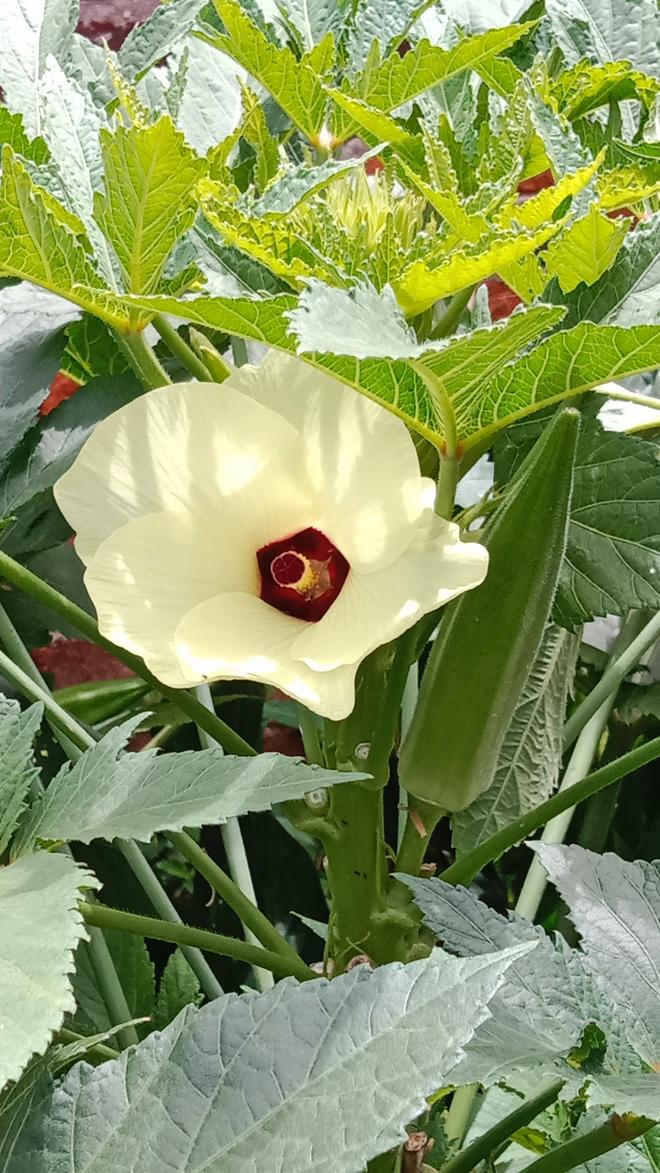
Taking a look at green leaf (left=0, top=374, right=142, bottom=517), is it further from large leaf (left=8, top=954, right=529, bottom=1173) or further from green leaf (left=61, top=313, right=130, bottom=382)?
large leaf (left=8, top=954, right=529, bottom=1173)

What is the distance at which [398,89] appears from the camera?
333mm

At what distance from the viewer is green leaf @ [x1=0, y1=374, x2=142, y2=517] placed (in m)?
0.39

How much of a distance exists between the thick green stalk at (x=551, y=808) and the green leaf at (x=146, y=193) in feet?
0.61

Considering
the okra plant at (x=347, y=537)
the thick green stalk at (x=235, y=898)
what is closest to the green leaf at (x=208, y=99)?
the okra plant at (x=347, y=537)

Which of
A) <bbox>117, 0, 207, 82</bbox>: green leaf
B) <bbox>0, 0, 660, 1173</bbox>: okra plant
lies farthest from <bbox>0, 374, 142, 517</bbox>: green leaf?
<bbox>117, 0, 207, 82</bbox>: green leaf

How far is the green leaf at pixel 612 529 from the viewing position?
0.31 metres

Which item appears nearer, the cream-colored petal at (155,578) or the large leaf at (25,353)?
the cream-colored petal at (155,578)

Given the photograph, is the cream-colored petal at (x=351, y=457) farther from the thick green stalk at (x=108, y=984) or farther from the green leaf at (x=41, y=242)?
Answer: the thick green stalk at (x=108, y=984)

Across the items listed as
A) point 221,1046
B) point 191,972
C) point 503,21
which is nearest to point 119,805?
point 221,1046

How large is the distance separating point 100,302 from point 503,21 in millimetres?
225

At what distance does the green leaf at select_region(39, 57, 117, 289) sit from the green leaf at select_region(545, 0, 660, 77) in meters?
0.17

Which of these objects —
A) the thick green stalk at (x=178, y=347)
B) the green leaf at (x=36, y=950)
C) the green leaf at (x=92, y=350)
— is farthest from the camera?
the green leaf at (x=92, y=350)

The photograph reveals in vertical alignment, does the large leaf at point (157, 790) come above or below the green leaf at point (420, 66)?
below

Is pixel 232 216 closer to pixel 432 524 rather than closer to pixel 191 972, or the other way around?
pixel 432 524
